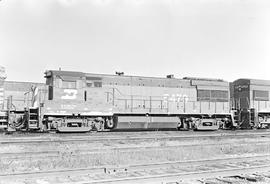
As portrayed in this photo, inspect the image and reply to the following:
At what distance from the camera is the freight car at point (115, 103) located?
14992mm

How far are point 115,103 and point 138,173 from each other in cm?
1020

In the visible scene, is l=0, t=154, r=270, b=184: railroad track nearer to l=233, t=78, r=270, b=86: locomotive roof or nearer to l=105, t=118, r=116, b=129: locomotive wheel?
l=105, t=118, r=116, b=129: locomotive wheel

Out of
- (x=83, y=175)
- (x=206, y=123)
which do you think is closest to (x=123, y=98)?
(x=206, y=123)

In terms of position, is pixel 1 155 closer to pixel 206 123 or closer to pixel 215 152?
pixel 215 152

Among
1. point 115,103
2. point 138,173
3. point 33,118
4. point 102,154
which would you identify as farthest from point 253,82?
point 138,173

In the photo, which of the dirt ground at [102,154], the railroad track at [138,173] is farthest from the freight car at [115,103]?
the railroad track at [138,173]

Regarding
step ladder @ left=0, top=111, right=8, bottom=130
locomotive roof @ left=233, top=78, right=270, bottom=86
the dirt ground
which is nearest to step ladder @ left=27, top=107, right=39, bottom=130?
step ladder @ left=0, top=111, right=8, bottom=130

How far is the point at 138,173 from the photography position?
654 cm

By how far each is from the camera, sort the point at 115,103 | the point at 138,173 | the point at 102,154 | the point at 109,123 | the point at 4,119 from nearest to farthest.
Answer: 1. the point at 138,173
2. the point at 102,154
3. the point at 4,119
4. the point at 109,123
5. the point at 115,103

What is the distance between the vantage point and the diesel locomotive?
15.0 meters

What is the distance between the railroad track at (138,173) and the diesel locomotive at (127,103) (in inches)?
339

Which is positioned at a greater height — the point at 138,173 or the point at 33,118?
the point at 33,118

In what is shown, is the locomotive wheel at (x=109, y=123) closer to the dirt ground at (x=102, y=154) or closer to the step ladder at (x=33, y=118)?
the step ladder at (x=33, y=118)

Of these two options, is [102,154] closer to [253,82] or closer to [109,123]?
[109,123]
